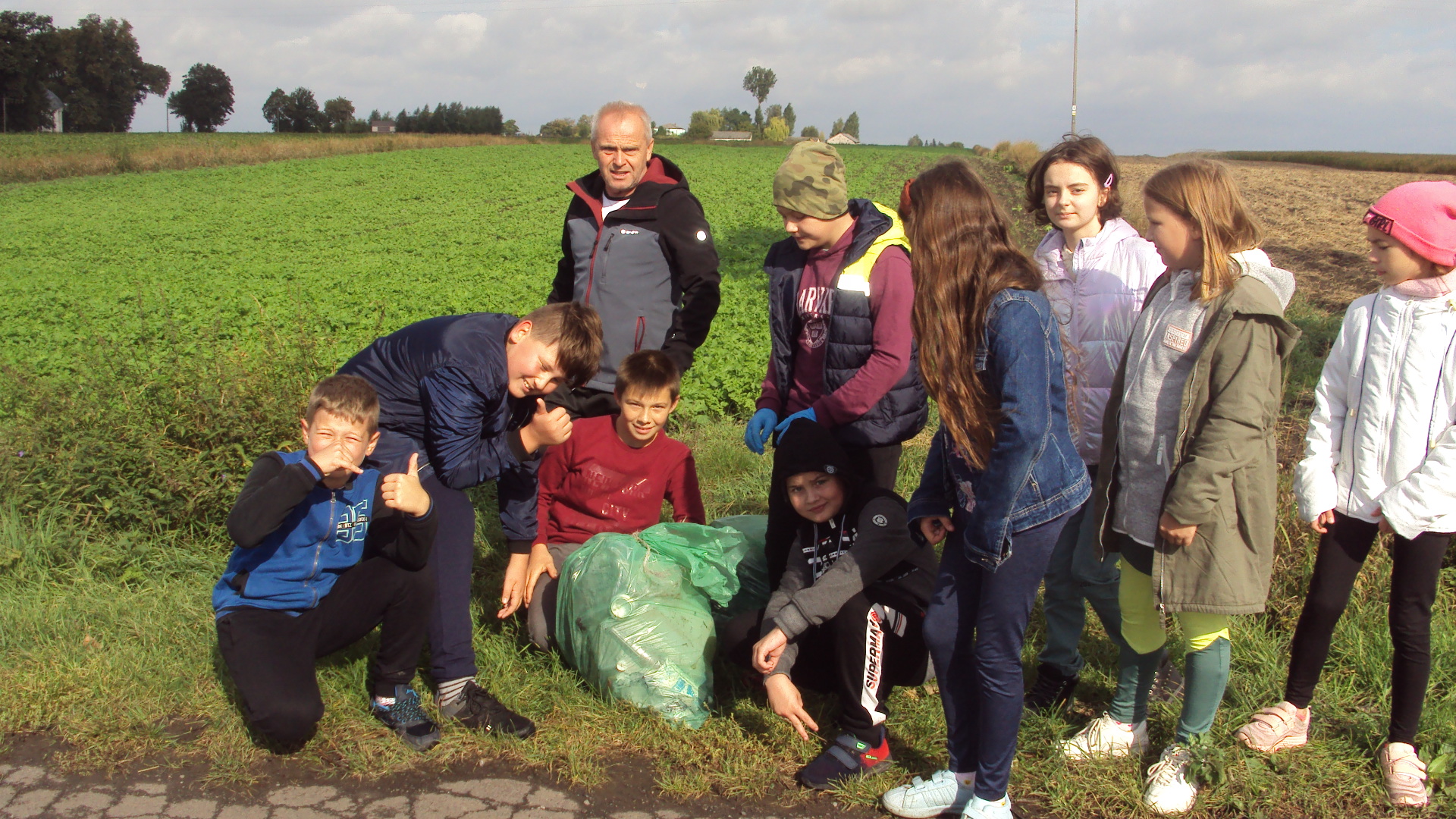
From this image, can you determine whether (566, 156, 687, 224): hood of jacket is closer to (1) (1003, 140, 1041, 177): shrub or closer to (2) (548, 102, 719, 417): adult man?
(2) (548, 102, 719, 417): adult man

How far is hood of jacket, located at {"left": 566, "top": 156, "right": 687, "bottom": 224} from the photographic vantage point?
13.2 feet

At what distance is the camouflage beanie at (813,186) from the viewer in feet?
10.1

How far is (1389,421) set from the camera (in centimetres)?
257

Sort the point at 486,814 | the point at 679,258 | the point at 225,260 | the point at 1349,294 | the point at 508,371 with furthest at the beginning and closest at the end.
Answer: the point at 225,260, the point at 1349,294, the point at 679,258, the point at 508,371, the point at 486,814

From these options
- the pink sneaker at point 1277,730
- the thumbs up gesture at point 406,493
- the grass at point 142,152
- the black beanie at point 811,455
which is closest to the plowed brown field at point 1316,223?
the black beanie at point 811,455

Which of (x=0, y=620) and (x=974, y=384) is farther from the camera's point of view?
(x=0, y=620)

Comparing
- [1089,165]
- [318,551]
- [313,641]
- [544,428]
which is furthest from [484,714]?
[1089,165]

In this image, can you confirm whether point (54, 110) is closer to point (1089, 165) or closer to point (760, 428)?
point (760, 428)

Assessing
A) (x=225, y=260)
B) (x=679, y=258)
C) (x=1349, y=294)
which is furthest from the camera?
(x=225, y=260)

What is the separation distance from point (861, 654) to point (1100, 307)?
1393 millimetres

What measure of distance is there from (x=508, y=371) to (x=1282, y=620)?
2.99m

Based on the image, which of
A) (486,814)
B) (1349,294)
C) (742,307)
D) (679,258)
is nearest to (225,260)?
(742,307)

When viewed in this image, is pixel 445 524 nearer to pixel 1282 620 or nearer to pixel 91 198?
pixel 1282 620

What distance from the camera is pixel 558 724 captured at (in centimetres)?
306
